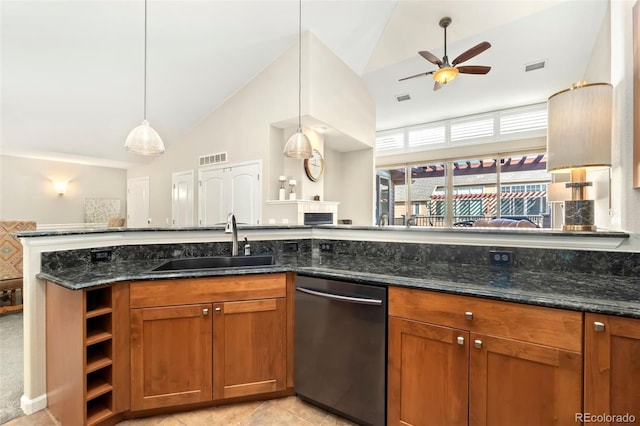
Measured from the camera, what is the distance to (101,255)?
193cm

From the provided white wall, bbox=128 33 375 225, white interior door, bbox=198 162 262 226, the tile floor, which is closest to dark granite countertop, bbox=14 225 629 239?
the tile floor

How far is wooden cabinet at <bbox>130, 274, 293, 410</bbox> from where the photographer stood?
5.31 ft

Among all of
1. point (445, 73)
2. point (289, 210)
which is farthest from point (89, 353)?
point (445, 73)

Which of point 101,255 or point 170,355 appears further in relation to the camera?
point 101,255

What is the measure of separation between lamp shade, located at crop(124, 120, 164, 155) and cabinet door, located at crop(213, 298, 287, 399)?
158 centimetres

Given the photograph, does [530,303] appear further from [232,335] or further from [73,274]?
[73,274]

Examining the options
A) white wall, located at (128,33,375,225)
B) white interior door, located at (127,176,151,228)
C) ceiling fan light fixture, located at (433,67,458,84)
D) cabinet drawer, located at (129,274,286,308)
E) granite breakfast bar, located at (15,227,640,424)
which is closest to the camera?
granite breakfast bar, located at (15,227,640,424)

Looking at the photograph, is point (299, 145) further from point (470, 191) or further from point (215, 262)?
point (470, 191)

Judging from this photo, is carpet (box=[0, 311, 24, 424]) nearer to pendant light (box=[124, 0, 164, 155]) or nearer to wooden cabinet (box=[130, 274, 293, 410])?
wooden cabinet (box=[130, 274, 293, 410])

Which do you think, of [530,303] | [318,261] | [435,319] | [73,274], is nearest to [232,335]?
Answer: [318,261]

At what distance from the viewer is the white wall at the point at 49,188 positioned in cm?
592

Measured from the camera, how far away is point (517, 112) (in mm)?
6125

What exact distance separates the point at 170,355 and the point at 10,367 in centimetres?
172

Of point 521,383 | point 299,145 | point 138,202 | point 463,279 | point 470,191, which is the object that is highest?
point 299,145
